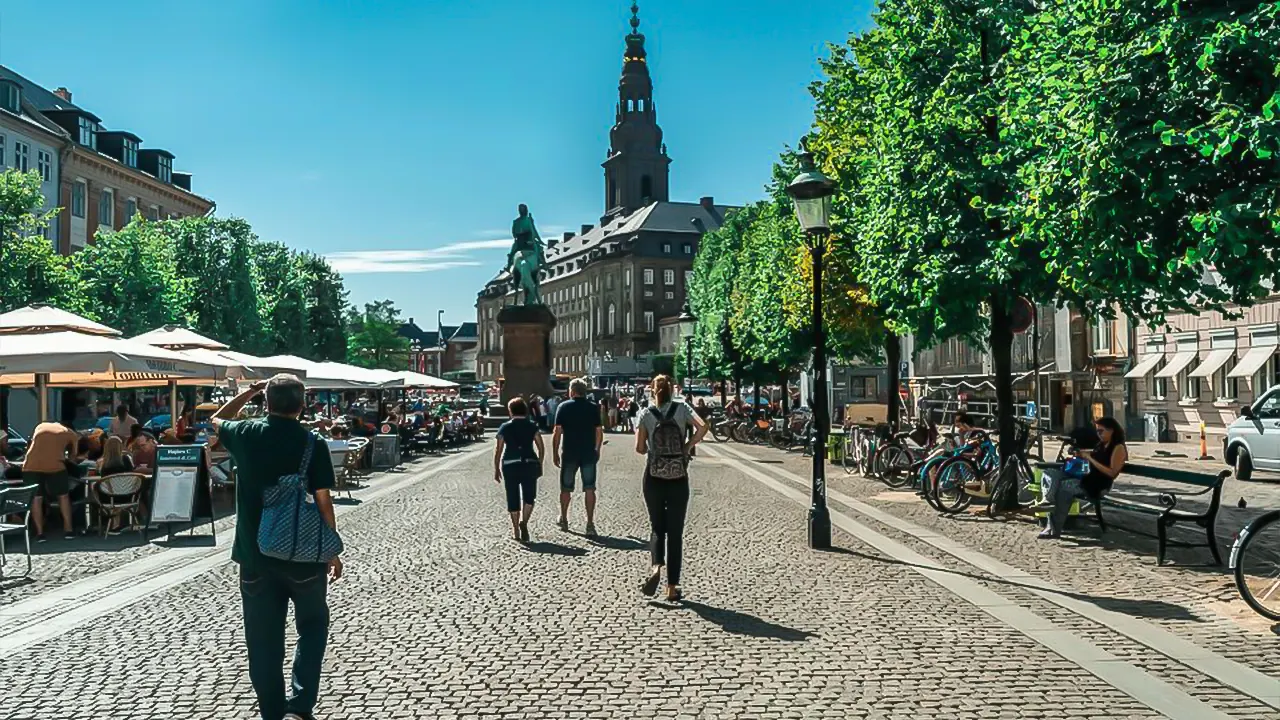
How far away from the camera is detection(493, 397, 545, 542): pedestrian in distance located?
13.8m

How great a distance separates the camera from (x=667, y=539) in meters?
9.80

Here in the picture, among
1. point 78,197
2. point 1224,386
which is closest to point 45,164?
point 78,197

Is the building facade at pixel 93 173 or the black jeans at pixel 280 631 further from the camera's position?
the building facade at pixel 93 173

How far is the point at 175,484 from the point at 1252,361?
29083 millimetres

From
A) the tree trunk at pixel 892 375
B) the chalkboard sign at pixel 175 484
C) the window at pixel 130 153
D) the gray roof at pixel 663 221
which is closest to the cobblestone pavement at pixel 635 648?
the chalkboard sign at pixel 175 484

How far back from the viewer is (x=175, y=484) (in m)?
13.9

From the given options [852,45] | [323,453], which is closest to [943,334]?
[852,45]

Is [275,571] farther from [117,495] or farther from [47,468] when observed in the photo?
[117,495]

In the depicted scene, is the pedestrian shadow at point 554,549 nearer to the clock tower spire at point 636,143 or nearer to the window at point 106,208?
the window at point 106,208

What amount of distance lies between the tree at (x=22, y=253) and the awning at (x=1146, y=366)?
116 feet

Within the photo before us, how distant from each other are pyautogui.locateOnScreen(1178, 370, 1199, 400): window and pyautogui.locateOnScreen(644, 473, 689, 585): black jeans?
31.2m

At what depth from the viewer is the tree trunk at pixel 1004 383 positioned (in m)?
16.3

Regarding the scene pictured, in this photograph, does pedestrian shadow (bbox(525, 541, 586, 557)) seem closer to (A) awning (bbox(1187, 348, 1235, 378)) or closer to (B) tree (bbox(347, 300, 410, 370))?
(A) awning (bbox(1187, 348, 1235, 378))

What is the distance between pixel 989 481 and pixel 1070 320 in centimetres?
3076
